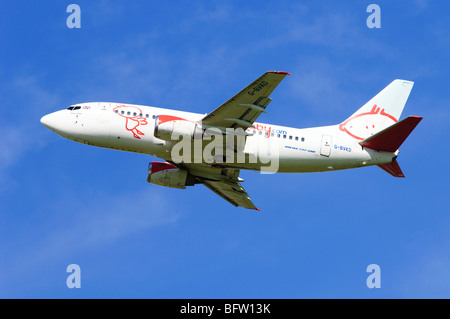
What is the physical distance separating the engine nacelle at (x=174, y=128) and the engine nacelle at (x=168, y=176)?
23.0ft

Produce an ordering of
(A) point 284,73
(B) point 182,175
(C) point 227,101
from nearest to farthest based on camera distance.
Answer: (A) point 284,73 → (C) point 227,101 → (B) point 182,175

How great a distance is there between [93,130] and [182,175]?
27.2 feet

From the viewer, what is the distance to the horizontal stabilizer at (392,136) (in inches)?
1916

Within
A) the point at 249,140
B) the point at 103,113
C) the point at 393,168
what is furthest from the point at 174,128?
the point at 393,168

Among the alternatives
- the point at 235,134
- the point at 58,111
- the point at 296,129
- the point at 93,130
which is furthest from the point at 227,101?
the point at 58,111

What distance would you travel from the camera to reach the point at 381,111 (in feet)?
183

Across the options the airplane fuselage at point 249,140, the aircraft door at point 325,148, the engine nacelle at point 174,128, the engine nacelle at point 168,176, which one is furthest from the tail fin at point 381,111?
the engine nacelle at point 168,176

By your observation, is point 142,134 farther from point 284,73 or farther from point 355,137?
point 355,137

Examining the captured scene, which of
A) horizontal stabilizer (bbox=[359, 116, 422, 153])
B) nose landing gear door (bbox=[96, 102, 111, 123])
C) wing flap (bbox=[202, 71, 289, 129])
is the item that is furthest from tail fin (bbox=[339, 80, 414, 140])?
nose landing gear door (bbox=[96, 102, 111, 123])

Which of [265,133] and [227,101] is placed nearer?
[227,101]

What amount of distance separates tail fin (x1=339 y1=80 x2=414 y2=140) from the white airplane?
47.1 inches

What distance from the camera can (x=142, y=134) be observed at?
4991 cm

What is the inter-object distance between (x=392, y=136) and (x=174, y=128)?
15.7 m

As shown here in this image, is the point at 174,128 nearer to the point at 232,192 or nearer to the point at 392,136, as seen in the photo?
the point at 232,192
